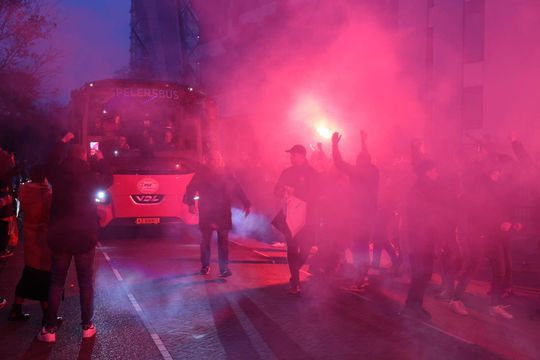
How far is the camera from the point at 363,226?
7590 mm

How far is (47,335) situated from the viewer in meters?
5.16

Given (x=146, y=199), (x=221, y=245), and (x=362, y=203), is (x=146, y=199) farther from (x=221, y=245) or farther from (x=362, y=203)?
(x=362, y=203)

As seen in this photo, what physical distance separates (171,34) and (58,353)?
2987 centimetres

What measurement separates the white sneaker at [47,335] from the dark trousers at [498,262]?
170 inches

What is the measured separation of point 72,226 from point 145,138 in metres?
7.72

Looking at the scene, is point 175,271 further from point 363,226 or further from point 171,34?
point 171,34

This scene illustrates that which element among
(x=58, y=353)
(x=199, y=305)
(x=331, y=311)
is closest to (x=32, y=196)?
(x=58, y=353)

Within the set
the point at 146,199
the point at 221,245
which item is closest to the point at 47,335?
the point at 221,245

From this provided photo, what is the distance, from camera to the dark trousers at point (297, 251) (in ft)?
23.1

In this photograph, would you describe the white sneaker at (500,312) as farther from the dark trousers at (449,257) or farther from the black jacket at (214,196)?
the black jacket at (214,196)

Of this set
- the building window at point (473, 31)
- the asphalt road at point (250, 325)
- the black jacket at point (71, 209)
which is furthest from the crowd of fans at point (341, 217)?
the building window at point (473, 31)

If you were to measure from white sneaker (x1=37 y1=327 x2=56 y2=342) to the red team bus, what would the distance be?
6.27 meters

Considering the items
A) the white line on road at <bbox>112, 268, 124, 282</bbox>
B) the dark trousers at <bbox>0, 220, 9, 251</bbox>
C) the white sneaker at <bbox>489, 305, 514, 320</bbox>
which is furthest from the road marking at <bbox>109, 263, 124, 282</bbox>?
the white sneaker at <bbox>489, 305, 514, 320</bbox>

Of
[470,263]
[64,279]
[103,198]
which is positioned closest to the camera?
[64,279]
